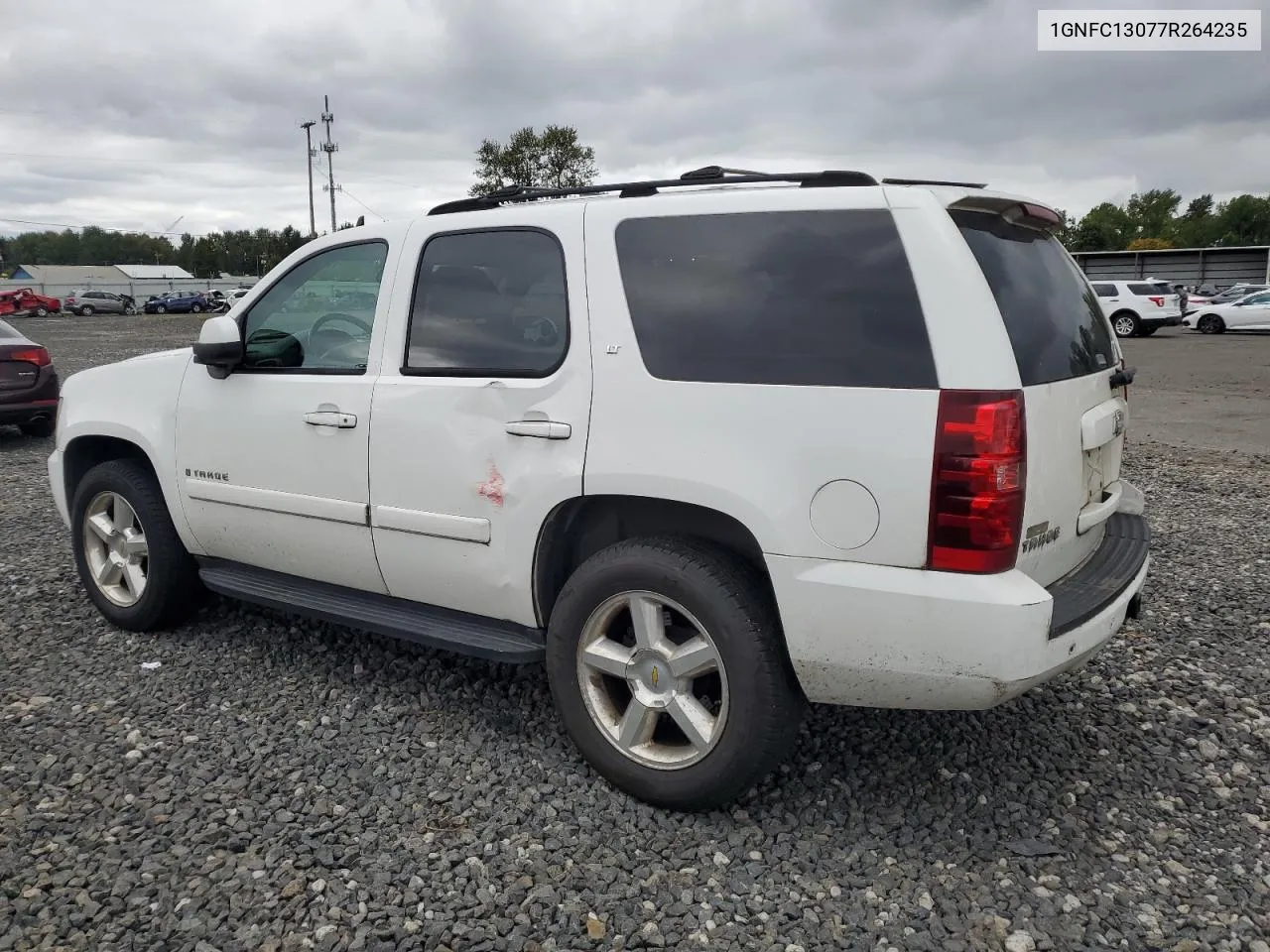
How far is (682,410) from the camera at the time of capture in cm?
290

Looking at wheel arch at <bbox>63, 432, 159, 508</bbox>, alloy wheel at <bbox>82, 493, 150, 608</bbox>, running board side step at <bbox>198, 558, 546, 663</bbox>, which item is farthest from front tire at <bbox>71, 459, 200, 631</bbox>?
running board side step at <bbox>198, 558, 546, 663</bbox>

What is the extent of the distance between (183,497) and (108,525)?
0.64 m

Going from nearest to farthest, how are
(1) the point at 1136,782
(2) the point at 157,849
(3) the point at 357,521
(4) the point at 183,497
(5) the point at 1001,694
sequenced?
(5) the point at 1001,694 < (2) the point at 157,849 < (1) the point at 1136,782 < (3) the point at 357,521 < (4) the point at 183,497

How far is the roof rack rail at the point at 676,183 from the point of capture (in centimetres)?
292

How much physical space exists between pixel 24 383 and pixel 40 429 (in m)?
1.25

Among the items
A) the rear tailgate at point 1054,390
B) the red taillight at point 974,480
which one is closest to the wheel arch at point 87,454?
the red taillight at point 974,480

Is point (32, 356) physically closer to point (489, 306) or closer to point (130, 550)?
point (130, 550)

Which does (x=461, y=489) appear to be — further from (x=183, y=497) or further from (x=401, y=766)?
(x=183, y=497)

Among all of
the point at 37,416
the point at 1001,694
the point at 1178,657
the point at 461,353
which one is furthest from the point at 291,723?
the point at 37,416

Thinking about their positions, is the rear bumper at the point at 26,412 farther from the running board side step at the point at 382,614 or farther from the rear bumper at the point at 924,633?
the rear bumper at the point at 924,633

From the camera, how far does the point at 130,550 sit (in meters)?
4.50

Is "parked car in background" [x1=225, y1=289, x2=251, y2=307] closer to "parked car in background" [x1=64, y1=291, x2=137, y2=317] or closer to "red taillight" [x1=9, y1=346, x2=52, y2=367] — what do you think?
"red taillight" [x1=9, y1=346, x2=52, y2=367]

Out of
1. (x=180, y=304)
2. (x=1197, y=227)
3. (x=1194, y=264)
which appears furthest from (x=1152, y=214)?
(x=180, y=304)

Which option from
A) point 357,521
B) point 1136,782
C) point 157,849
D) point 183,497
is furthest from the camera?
Result: point 183,497
